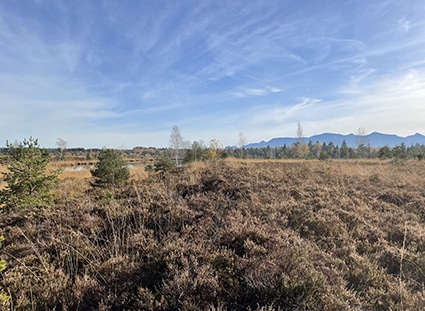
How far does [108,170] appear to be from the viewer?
10156 millimetres

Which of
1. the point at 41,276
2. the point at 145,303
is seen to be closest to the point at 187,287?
the point at 145,303

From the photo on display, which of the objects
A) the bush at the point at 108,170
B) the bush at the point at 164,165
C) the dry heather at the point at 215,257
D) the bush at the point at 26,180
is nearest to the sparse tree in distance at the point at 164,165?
the bush at the point at 164,165

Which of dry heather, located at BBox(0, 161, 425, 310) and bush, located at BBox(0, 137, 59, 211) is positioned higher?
bush, located at BBox(0, 137, 59, 211)

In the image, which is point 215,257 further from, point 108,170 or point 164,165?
point 164,165

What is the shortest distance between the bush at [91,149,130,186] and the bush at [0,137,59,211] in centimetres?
426

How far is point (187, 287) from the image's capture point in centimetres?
227

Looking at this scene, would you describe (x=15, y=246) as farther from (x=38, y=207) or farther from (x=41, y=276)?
(x=38, y=207)

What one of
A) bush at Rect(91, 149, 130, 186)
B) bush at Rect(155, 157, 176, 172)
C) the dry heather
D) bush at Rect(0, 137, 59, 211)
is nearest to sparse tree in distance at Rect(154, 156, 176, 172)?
bush at Rect(155, 157, 176, 172)

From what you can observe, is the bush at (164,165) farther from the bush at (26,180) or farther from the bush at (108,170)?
the bush at (26,180)

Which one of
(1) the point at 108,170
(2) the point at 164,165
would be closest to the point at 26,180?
(1) the point at 108,170

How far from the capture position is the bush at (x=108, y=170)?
10.2 metres

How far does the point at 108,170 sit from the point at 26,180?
4.74 m

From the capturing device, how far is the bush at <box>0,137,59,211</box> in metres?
5.28

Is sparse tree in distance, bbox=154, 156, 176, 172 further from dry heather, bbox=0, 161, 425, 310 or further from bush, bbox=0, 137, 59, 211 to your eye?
dry heather, bbox=0, 161, 425, 310
